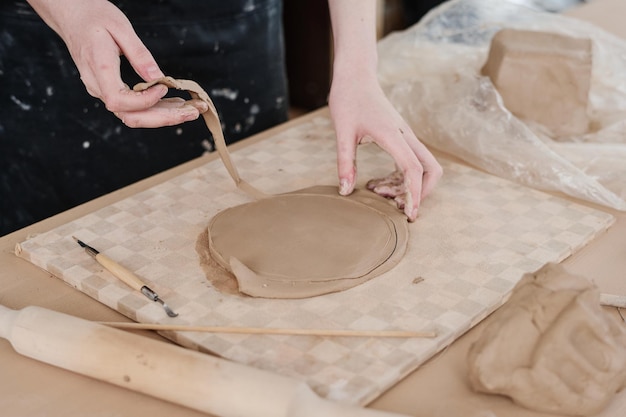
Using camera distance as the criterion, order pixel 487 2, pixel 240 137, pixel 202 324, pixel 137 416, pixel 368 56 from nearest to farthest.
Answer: pixel 137 416 < pixel 202 324 < pixel 368 56 < pixel 240 137 < pixel 487 2

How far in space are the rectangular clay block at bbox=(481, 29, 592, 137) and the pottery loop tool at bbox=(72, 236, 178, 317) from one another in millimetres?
803

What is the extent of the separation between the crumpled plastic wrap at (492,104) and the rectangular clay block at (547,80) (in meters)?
0.03

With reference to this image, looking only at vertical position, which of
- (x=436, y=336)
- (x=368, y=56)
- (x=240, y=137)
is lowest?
(x=240, y=137)

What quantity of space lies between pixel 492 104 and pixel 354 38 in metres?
0.31

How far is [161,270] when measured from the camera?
3.39 ft

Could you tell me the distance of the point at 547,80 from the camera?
140 cm

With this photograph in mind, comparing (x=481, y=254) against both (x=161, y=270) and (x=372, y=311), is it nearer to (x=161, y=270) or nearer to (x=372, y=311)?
(x=372, y=311)

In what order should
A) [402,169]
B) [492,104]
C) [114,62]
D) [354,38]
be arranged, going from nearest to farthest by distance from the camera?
[114,62], [402,169], [354,38], [492,104]

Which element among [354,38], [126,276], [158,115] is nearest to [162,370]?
[126,276]

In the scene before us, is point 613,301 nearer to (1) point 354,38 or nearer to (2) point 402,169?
(2) point 402,169

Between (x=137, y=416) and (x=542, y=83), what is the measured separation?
984 millimetres

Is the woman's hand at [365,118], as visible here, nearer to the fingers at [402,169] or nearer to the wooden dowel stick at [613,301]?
the fingers at [402,169]

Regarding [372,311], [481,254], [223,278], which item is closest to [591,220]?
[481,254]

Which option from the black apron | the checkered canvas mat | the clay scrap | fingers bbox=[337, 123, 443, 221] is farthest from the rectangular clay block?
the clay scrap
